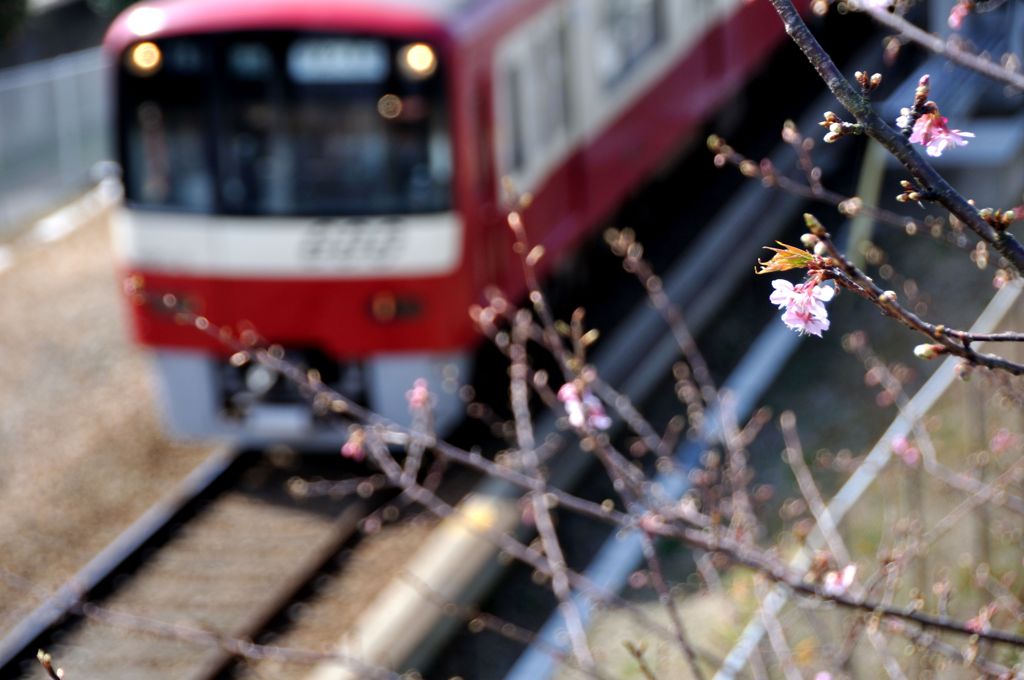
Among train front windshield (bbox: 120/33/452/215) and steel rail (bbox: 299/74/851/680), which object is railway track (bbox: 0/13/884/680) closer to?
steel rail (bbox: 299/74/851/680)

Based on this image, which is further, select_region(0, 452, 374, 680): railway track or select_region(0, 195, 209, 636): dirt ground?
select_region(0, 195, 209, 636): dirt ground

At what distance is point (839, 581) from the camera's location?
3.46 metres

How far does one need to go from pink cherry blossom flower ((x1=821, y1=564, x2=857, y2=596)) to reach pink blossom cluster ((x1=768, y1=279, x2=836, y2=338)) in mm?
991

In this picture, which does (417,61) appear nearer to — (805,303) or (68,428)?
(68,428)

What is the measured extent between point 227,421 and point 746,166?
5.41 m

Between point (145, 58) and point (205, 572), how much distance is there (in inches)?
103

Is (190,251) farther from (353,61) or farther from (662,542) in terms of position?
(662,542)

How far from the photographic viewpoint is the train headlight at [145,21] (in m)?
8.39

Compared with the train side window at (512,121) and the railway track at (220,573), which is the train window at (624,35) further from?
the railway track at (220,573)

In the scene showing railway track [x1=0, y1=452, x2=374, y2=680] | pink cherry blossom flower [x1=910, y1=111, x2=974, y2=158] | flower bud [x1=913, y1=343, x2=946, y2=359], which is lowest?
railway track [x1=0, y1=452, x2=374, y2=680]

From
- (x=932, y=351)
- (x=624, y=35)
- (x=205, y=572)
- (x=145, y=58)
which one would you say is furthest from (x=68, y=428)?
(x=932, y=351)

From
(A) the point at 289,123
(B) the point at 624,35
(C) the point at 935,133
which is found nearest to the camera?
(C) the point at 935,133

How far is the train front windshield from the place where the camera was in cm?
823

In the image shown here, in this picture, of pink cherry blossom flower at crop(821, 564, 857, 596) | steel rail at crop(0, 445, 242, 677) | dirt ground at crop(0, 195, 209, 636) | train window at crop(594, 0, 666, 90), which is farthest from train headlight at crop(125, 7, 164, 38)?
pink cherry blossom flower at crop(821, 564, 857, 596)
